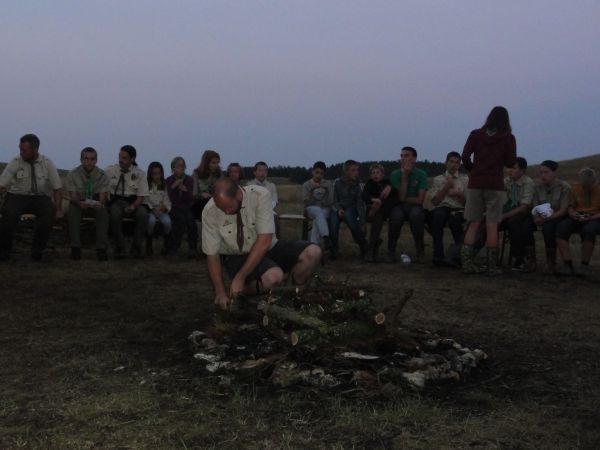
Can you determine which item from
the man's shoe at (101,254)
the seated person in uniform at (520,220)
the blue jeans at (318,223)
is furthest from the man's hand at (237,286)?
the seated person in uniform at (520,220)

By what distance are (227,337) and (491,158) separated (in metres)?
4.87

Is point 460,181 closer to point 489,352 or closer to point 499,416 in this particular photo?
point 489,352

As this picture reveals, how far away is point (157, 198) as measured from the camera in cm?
1008

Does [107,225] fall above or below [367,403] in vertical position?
above

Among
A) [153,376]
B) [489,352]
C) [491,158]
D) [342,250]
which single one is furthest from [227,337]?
[342,250]

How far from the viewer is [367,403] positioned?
372 cm

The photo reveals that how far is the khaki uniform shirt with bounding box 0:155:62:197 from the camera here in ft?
29.6

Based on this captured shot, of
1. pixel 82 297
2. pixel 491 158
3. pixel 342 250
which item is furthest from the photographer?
pixel 342 250

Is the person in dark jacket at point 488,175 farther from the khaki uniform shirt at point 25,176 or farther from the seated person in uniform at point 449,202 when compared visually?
the khaki uniform shirt at point 25,176

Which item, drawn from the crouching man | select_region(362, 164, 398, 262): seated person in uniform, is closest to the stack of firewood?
the crouching man

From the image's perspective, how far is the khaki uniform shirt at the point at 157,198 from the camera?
395 inches

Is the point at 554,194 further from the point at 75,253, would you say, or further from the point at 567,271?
the point at 75,253

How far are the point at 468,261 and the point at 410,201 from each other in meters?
1.55

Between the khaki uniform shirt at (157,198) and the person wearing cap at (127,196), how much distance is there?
26 cm
